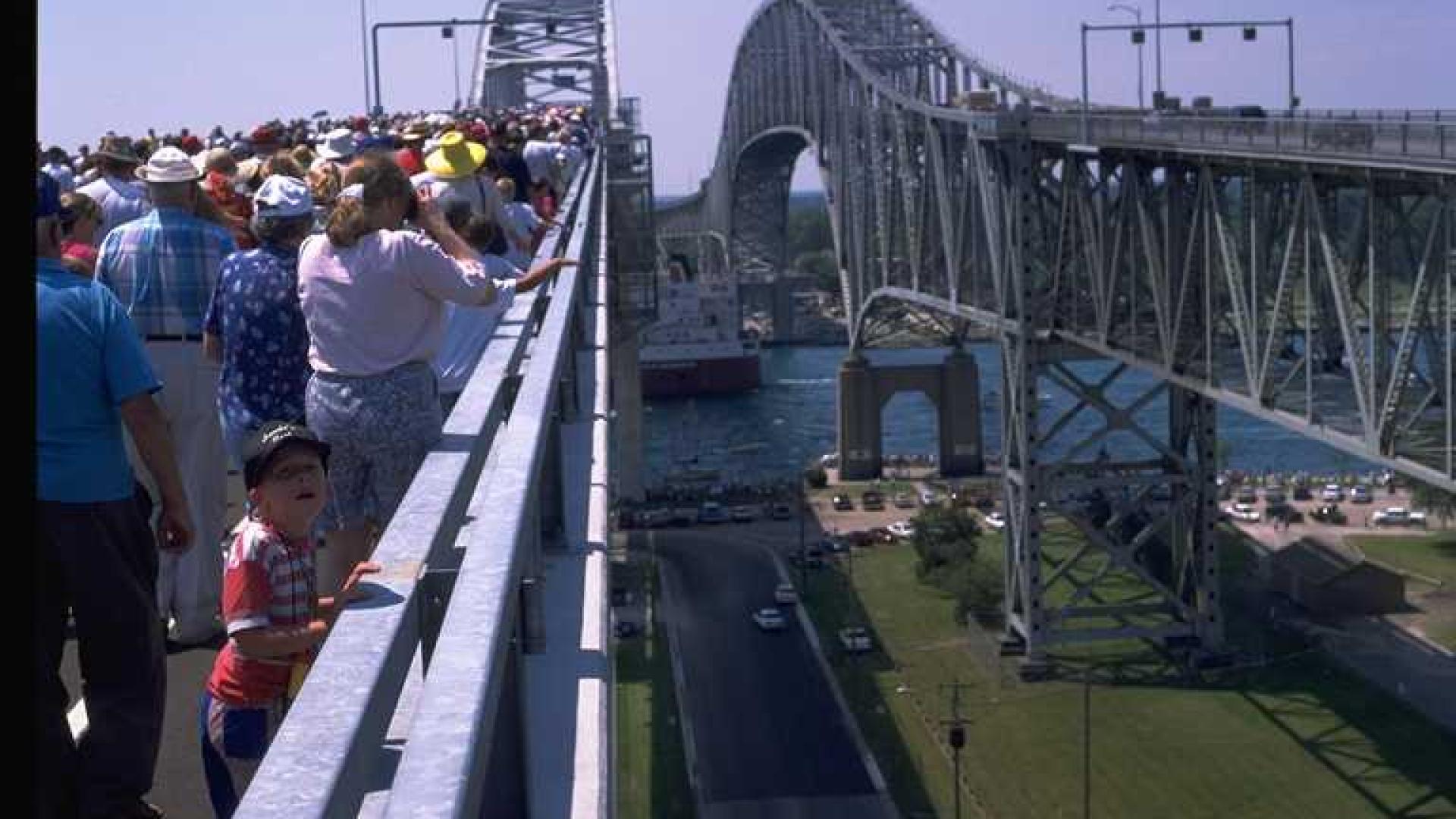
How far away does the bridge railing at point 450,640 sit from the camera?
225 cm

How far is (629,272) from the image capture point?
124ft

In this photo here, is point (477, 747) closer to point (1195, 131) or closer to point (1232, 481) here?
point (1195, 131)

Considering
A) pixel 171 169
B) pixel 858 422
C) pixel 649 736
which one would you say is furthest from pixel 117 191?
pixel 858 422

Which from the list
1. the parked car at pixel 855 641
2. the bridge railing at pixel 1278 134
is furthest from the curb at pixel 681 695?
the bridge railing at pixel 1278 134

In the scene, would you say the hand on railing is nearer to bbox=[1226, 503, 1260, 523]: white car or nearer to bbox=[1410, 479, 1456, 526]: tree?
bbox=[1410, 479, 1456, 526]: tree

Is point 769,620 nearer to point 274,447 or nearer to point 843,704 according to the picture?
point 843,704

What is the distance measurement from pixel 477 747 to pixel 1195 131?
24.1 m

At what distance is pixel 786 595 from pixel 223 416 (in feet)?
98.6

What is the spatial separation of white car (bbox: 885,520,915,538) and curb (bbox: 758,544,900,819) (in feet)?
11.9

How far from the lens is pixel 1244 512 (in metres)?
45.5

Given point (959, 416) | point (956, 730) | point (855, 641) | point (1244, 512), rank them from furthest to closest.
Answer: point (959, 416) → point (1244, 512) → point (855, 641) → point (956, 730)

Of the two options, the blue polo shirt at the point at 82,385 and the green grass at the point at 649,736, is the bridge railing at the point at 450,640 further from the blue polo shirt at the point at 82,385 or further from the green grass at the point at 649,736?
the green grass at the point at 649,736

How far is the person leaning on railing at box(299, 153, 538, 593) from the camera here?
521cm

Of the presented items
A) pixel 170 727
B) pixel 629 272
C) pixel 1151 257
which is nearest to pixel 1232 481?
pixel 629 272
